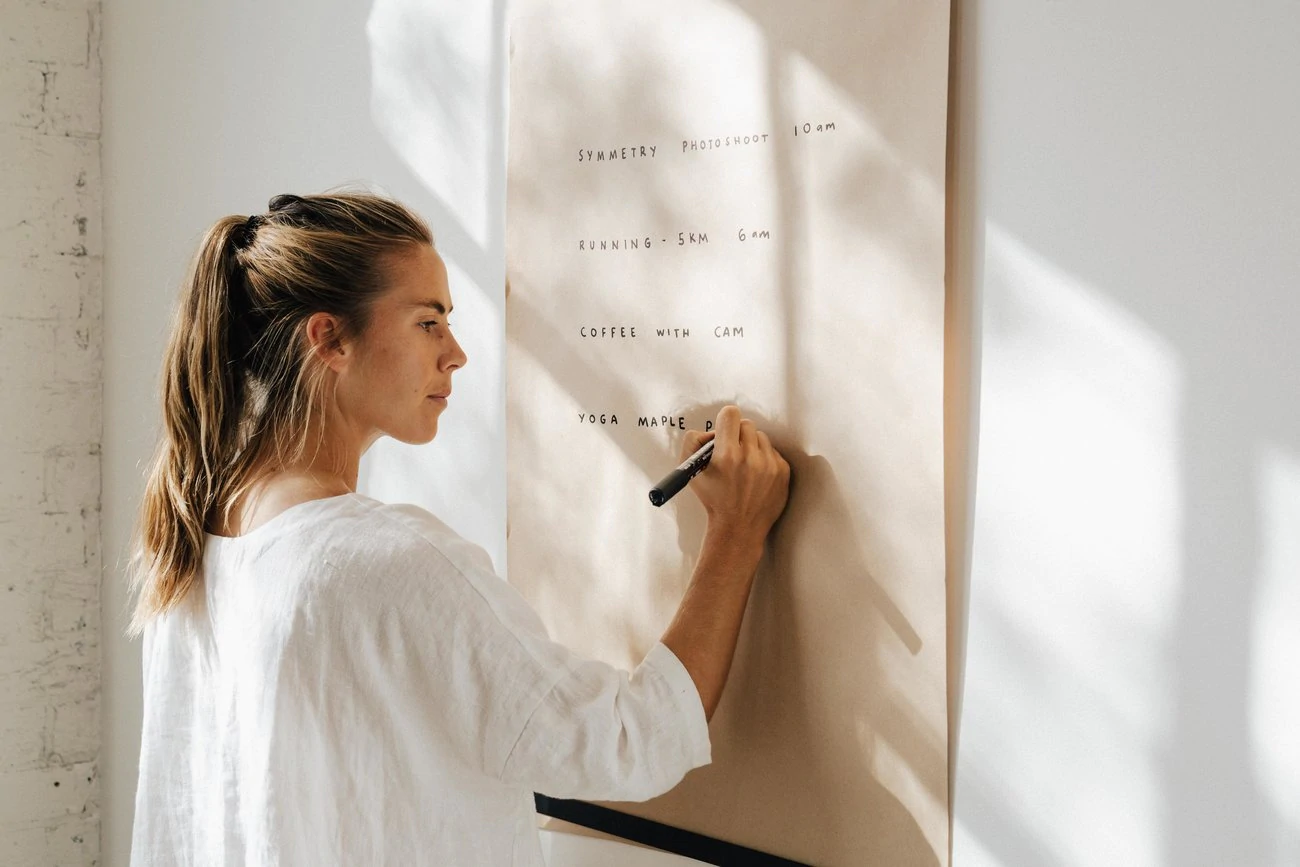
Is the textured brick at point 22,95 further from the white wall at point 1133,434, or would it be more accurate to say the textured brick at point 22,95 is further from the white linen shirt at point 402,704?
the white wall at point 1133,434

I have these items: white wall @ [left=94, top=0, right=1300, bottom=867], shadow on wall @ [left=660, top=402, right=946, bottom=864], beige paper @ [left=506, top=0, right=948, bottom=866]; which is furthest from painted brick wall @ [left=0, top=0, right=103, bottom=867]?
white wall @ [left=94, top=0, right=1300, bottom=867]

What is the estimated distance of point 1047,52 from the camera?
29.7 inches

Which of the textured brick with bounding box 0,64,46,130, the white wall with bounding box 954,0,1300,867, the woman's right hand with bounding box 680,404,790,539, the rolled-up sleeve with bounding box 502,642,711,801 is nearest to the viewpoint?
the white wall with bounding box 954,0,1300,867

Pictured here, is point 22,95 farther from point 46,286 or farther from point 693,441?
point 693,441

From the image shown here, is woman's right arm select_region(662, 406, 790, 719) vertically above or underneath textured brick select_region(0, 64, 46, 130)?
underneath

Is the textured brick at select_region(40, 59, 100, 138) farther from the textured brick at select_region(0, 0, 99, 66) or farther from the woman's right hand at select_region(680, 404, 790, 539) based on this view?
the woman's right hand at select_region(680, 404, 790, 539)

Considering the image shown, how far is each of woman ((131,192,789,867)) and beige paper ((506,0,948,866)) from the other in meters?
0.06

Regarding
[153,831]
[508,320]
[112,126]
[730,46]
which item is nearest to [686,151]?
[730,46]

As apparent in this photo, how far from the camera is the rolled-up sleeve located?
2.57 ft

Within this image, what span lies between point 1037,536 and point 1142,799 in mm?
190

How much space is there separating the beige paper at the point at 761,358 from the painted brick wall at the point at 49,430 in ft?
3.54

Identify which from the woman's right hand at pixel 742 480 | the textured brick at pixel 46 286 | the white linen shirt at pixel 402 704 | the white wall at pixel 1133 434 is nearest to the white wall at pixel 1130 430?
the white wall at pixel 1133 434

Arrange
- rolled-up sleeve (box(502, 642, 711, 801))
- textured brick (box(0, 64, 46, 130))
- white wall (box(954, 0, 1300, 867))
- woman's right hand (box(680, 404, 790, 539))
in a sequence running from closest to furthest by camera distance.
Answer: white wall (box(954, 0, 1300, 867))
rolled-up sleeve (box(502, 642, 711, 801))
woman's right hand (box(680, 404, 790, 539))
textured brick (box(0, 64, 46, 130))

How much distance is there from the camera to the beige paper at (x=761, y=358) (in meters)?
0.82
